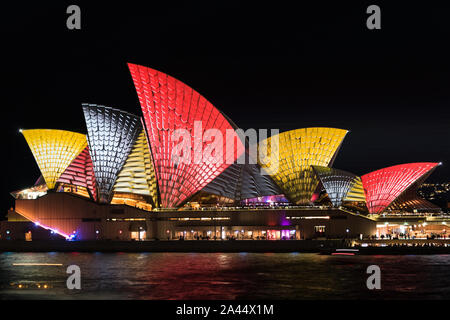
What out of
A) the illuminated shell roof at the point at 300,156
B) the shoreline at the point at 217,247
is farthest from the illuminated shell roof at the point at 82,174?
the illuminated shell roof at the point at 300,156

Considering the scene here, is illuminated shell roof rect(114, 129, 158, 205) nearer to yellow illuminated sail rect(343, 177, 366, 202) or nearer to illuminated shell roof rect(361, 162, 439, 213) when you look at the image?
yellow illuminated sail rect(343, 177, 366, 202)

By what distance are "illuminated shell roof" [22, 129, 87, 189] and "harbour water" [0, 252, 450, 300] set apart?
25.9 metres

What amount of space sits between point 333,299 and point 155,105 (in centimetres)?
4130

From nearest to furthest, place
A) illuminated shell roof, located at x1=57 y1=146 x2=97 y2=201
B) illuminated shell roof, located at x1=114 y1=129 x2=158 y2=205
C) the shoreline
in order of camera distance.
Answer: the shoreline < illuminated shell roof, located at x1=114 y1=129 x2=158 y2=205 < illuminated shell roof, located at x1=57 y1=146 x2=97 y2=201

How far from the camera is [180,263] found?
4894 centimetres

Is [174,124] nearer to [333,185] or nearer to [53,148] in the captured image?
[53,148]

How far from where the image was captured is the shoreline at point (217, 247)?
204 feet

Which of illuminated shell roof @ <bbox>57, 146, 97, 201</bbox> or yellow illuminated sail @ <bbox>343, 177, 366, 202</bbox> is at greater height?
illuminated shell roof @ <bbox>57, 146, 97, 201</bbox>

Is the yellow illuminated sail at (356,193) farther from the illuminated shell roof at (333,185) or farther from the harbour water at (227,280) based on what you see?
the harbour water at (227,280)

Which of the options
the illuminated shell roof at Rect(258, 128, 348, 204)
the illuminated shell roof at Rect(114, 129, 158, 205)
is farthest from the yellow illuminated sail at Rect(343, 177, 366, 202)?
the illuminated shell roof at Rect(114, 129, 158, 205)

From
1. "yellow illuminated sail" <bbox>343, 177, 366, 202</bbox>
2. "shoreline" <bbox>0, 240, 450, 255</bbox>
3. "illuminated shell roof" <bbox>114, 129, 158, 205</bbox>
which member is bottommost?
"shoreline" <bbox>0, 240, 450, 255</bbox>

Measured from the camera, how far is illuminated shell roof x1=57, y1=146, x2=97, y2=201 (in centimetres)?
7531

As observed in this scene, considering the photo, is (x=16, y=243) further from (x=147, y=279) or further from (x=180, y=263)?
(x=147, y=279)
